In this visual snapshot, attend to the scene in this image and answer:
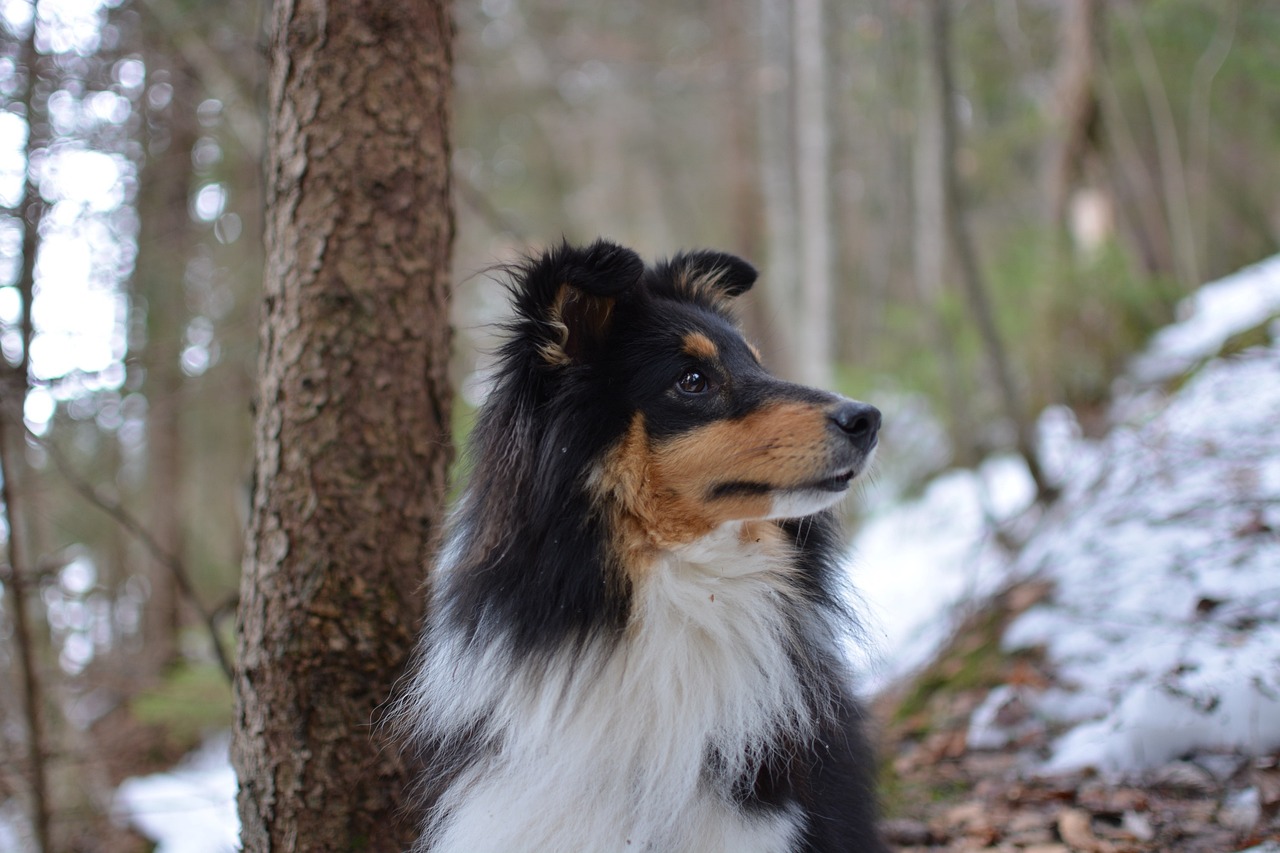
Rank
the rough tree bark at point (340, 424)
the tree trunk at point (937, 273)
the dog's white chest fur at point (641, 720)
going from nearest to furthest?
the dog's white chest fur at point (641, 720) < the rough tree bark at point (340, 424) < the tree trunk at point (937, 273)

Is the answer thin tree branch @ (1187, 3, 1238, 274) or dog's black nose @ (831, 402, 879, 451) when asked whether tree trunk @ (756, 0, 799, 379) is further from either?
dog's black nose @ (831, 402, 879, 451)

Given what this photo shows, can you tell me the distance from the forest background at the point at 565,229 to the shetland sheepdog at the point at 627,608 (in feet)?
1.26

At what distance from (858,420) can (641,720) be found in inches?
43.4

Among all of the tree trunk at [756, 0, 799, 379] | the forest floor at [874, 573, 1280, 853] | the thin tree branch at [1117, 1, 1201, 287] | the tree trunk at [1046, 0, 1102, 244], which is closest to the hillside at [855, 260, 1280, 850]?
the forest floor at [874, 573, 1280, 853]

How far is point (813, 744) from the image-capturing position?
2764 mm

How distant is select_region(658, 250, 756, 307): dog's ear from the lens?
3510 millimetres

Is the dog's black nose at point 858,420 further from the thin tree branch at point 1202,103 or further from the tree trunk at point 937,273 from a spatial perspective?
the thin tree branch at point 1202,103

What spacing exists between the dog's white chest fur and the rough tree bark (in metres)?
0.46

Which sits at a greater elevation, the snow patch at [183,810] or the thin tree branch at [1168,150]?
the thin tree branch at [1168,150]

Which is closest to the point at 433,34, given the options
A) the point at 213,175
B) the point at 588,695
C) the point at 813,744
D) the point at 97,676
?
the point at 588,695

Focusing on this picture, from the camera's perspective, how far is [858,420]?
2.70m

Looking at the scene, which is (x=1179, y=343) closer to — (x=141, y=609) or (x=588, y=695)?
(x=588, y=695)

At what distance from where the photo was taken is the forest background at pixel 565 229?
4961mm

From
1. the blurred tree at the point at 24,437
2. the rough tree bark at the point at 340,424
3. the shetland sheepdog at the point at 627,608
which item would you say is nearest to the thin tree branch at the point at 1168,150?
the shetland sheepdog at the point at 627,608
